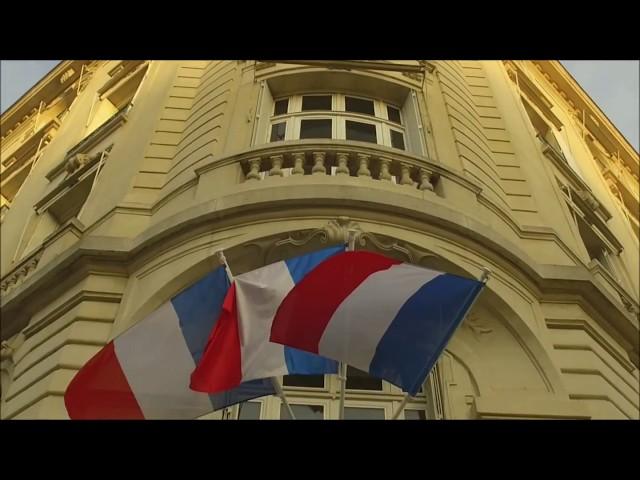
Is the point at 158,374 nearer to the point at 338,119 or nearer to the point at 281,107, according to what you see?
the point at 338,119

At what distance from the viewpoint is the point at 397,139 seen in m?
11.0

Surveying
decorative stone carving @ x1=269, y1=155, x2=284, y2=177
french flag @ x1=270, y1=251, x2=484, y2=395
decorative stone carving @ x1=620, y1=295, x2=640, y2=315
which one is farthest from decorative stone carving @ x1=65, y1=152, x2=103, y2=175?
decorative stone carving @ x1=620, y1=295, x2=640, y2=315

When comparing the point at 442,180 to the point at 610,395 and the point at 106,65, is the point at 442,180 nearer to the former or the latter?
the point at 610,395

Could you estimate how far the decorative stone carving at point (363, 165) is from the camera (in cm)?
884

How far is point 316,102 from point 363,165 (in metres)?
3.31

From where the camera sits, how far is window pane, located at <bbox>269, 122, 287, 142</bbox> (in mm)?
10695

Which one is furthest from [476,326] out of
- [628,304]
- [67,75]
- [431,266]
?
[67,75]

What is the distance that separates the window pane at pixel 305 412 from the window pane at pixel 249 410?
241mm

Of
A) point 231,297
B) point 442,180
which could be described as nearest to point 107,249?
point 231,297

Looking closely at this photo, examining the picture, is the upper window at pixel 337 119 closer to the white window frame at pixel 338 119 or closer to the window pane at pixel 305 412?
the white window frame at pixel 338 119

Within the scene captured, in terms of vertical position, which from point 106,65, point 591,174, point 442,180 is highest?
point 106,65
